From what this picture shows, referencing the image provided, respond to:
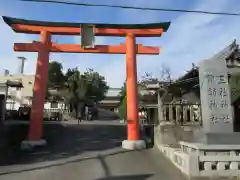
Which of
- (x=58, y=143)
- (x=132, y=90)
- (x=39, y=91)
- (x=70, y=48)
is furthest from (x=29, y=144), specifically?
(x=132, y=90)

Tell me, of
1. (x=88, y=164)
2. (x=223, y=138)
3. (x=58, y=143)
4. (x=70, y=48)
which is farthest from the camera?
(x=70, y=48)

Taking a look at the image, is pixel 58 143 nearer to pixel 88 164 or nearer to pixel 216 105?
pixel 88 164

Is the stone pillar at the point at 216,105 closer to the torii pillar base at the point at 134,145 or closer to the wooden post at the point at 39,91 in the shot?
the torii pillar base at the point at 134,145

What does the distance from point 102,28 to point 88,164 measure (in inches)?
313

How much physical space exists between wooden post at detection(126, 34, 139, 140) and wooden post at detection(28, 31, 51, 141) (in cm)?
434

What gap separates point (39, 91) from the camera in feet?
49.6

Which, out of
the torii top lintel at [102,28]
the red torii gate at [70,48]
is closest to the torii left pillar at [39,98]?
the red torii gate at [70,48]

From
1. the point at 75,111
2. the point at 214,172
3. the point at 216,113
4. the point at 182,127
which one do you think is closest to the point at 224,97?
the point at 216,113

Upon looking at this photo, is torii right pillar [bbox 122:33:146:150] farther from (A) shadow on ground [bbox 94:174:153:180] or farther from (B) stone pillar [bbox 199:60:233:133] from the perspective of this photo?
(B) stone pillar [bbox 199:60:233:133]

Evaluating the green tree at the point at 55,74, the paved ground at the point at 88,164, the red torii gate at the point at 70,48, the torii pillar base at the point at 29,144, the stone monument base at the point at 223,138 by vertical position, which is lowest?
the paved ground at the point at 88,164

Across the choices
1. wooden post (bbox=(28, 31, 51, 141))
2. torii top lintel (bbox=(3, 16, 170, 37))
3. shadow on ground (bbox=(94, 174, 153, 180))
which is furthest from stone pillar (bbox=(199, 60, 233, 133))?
wooden post (bbox=(28, 31, 51, 141))

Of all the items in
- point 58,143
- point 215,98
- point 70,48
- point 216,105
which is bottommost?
point 58,143

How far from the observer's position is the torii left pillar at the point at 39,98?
580 inches

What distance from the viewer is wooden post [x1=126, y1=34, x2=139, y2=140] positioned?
579 inches
